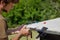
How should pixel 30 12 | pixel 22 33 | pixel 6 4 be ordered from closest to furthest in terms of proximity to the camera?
1. pixel 6 4
2. pixel 22 33
3. pixel 30 12

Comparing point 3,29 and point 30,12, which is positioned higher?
point 3,29

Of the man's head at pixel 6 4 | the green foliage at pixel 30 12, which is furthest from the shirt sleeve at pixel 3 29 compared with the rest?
the green foliage at pixel 30 12

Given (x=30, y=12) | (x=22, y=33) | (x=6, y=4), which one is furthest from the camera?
(x=30, y=12)

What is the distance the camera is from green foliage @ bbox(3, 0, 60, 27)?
752 cm

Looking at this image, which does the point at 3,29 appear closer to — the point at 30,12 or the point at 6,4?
the point at 6,4

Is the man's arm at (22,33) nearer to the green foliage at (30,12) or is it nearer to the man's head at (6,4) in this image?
the man's head at (6,4)

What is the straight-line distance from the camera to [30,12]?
7645mm

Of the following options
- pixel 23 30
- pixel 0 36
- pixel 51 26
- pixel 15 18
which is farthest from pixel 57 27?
pixel 15 18

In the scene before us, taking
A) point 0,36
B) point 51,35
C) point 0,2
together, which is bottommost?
point 51,35

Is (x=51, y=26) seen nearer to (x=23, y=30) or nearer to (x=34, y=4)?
(x=23, y=30)

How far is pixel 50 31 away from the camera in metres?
3.07

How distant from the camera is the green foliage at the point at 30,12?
7523mm

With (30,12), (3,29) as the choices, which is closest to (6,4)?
(3,29)

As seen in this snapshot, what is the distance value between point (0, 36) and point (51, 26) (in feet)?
4.10
